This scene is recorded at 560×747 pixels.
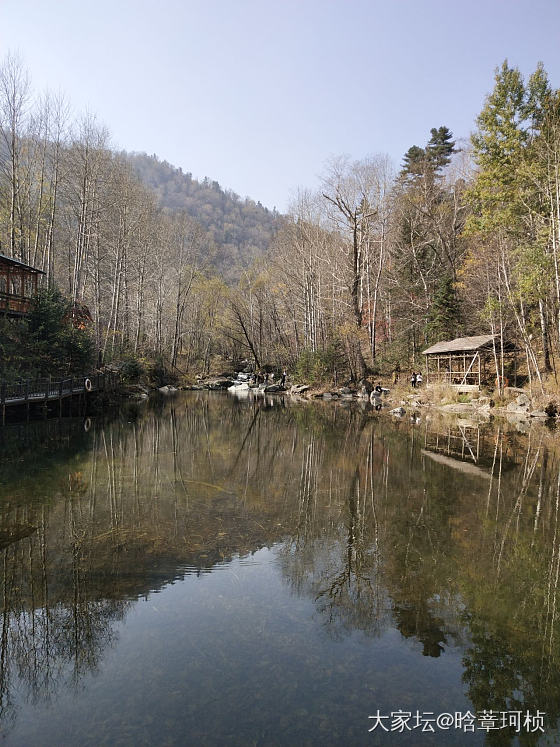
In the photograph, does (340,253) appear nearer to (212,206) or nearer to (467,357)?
(467,357)

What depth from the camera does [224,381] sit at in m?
44.5

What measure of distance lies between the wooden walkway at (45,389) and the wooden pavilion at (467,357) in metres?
20.2

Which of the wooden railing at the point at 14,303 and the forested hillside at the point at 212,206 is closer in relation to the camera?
the wooden railing at the point at 14,303

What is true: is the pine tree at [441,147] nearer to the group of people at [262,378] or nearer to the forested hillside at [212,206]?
the group of people at [262,378]

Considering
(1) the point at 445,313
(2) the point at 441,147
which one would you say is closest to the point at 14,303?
(1) the point at 445,313

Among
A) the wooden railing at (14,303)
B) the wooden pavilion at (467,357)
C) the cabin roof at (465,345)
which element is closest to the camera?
the wooden railing at (14,303)

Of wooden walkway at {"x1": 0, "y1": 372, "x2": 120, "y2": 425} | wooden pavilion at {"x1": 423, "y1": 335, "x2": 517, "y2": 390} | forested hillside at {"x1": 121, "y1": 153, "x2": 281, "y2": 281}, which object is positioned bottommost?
wooden walkway at {"x1": 0, "y1": 372, "x2": 120, "y2": 425}

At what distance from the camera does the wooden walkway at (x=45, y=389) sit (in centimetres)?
1650

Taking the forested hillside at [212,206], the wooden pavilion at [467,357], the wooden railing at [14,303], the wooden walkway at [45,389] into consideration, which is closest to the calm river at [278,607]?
the wooden walkway at [45,389]

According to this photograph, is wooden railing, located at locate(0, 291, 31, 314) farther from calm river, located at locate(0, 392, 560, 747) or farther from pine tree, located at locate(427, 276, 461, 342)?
pine tree, located at locate(427, 276, 461, 342)

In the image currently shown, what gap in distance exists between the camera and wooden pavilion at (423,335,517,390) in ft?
79.8

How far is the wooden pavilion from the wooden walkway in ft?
66.4

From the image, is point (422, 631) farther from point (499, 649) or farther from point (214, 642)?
point (214, 642)

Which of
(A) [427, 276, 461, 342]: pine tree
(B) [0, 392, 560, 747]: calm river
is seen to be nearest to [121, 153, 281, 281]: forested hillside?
(A) [427, 276, 461, 342]: pine tree
